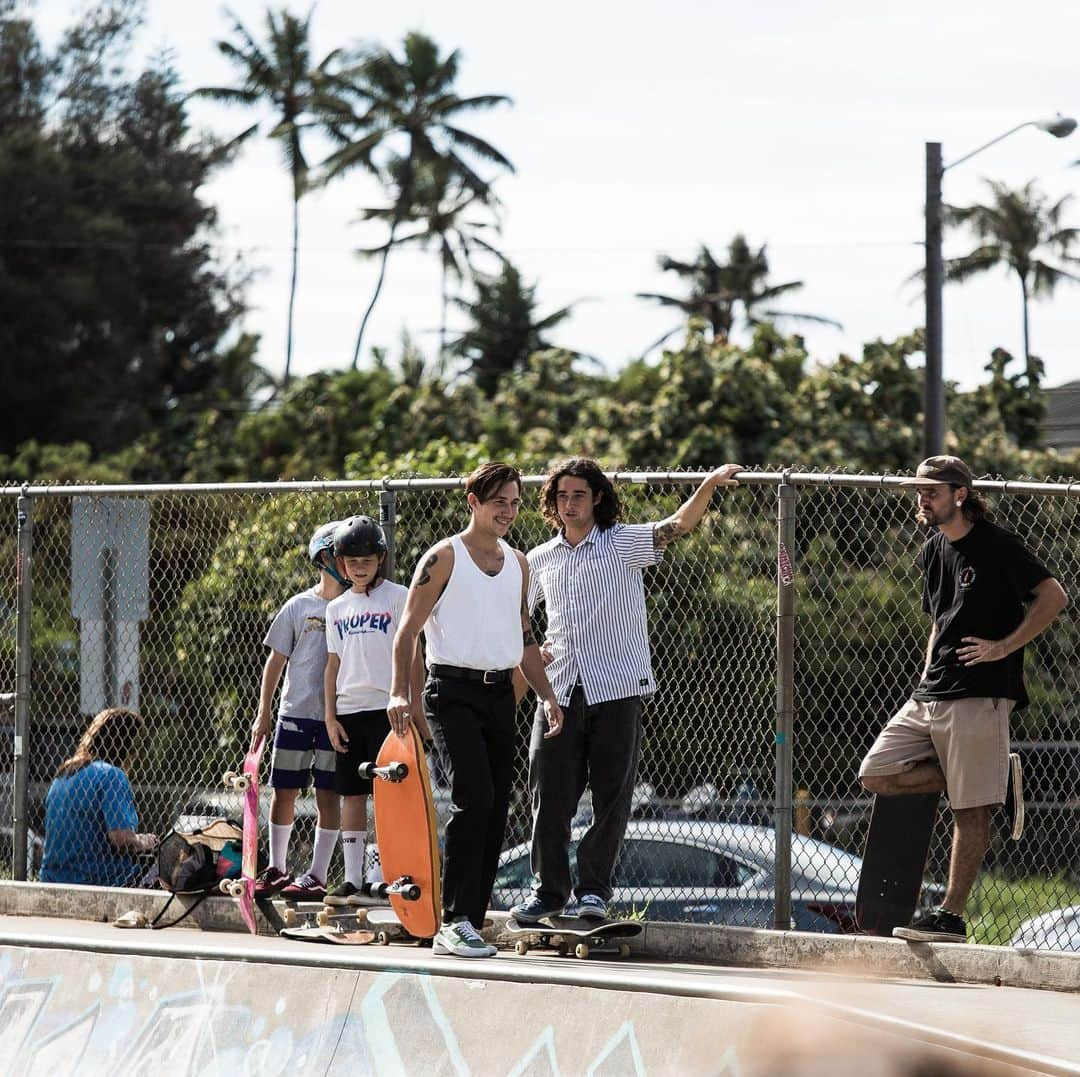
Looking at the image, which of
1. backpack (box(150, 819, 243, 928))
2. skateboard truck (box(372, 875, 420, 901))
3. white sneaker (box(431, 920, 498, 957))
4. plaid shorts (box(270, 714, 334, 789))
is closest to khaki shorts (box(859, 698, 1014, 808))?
white sneaker (box(431, 920, 498, 957))

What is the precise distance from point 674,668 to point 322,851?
16.1 feet

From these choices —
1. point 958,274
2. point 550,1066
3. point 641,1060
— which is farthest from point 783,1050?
point 958,274

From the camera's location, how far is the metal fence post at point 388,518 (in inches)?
307

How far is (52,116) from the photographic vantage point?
45.5m

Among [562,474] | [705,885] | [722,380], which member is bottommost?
[705,885]

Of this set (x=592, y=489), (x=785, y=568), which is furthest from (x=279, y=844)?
(x=785, y=568)

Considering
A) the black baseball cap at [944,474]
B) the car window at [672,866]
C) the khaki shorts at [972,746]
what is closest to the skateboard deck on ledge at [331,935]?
the khaki shorts at [972,746]

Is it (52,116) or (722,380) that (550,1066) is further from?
(52,116)

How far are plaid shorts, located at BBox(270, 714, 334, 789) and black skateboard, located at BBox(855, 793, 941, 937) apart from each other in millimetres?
2428

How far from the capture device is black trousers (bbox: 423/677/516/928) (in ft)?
21.7

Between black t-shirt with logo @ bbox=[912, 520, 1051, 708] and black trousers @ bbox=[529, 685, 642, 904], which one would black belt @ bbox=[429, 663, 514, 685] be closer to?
black trousers @ bbox=[529, 685, 642, 904]

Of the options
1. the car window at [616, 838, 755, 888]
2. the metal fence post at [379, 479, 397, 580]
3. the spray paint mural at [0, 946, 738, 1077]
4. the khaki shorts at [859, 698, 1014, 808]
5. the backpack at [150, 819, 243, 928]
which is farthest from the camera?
the car window at [616, 838, 755, 888]

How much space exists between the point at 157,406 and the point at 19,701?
38.3m

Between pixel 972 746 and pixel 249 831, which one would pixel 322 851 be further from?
pixel 972 746
